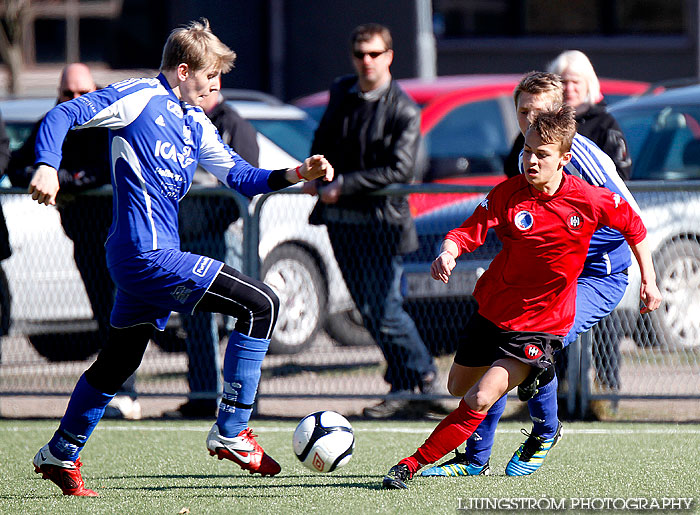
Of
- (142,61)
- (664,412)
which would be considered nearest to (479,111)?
(664,412)

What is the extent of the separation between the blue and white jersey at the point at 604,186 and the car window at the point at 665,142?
3.62 meters

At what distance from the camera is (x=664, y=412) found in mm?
7590

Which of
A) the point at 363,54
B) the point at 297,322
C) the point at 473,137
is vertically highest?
the point at 363,54

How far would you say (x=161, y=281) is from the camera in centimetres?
527

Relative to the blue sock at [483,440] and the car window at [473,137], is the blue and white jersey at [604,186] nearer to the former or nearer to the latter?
the blue sock at [483,440]

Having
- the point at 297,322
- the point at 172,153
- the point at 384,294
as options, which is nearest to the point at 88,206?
the point at 297,322

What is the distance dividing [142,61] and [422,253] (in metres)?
14.5

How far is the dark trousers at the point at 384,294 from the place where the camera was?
757 cm

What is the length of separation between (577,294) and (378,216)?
7.18 ft

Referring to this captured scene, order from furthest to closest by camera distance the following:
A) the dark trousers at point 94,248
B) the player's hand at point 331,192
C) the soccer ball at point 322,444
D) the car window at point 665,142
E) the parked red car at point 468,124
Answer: the parked red car at point 468,124 < the car window at point 665,142 < the dark trousers at point 94,248 < the player's hand at point 331,192 < the soccer ball at point 322,444

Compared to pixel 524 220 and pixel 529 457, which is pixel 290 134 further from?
pixel 524 220

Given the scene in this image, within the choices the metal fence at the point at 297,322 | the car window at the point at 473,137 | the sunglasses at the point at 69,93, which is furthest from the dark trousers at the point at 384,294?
the car window at the point at 473,137

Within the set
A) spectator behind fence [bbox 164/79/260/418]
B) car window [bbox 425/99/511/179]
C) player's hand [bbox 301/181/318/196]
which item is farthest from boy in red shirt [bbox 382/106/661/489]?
car window [bbox 425/99/511/179]

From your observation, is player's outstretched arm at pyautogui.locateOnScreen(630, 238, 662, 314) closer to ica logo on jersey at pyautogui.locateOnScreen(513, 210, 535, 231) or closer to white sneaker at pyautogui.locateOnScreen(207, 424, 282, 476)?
ica logo on jersey at pyautogui.locateOnScreen(513, 210, 535, 231)
